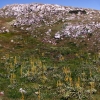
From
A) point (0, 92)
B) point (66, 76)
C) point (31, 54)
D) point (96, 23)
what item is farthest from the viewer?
point (96, 23)

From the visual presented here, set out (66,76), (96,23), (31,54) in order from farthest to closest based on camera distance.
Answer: (96,23), (31,54), (66,76)

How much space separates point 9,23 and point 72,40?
21.7 meters

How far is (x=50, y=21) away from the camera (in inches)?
2516

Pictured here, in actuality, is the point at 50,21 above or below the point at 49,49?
above

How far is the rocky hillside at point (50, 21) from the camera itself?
2237 inches

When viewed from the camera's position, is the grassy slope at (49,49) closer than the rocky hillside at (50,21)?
Yes

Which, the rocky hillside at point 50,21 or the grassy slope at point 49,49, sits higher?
the rocky hillside at point 50,21

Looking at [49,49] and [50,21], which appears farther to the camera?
[50,21]

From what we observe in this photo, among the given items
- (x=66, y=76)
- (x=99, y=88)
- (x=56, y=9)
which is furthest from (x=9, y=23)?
(x=99, y=88)

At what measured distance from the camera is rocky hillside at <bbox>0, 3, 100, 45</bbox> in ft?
186

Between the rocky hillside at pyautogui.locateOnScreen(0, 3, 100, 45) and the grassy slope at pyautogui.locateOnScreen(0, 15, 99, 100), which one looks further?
the rocky hillside at pyautogui.locateOnScreen(0, 3, 100, 45)

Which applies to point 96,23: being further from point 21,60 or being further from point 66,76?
point 66,76

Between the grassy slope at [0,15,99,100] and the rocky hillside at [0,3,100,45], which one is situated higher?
the rocky hillside at [0,3,100,45]

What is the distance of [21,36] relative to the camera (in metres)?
58.6
